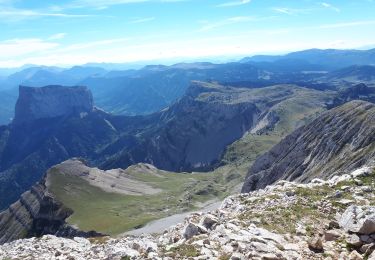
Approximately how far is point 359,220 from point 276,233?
17.0 feet

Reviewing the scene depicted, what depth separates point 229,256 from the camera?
79.9 feet

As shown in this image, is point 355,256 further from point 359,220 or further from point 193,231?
point 193,231

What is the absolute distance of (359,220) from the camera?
28375mm

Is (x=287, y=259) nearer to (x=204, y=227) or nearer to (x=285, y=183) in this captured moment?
(x=204, y=227)

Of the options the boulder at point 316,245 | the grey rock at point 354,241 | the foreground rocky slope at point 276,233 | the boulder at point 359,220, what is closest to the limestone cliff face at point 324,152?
the foreground rocky slope at point 276,233

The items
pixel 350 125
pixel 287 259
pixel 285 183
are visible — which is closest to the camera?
pixel 287 259

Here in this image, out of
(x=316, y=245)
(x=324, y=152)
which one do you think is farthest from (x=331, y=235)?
(x=324, y=152)

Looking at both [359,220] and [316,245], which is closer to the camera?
[316,245]

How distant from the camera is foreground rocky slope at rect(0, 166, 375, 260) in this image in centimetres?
2542

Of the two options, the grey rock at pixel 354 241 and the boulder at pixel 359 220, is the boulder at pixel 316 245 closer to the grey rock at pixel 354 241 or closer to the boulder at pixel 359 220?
the grey rock at pixel 354 241

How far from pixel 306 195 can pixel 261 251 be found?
15.1 meters

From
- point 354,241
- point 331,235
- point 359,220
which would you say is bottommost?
point 331,235

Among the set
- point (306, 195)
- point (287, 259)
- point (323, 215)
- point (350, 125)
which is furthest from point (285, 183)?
point (350, 125)

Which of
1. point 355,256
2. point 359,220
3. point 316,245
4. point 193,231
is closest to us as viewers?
point 355,256
